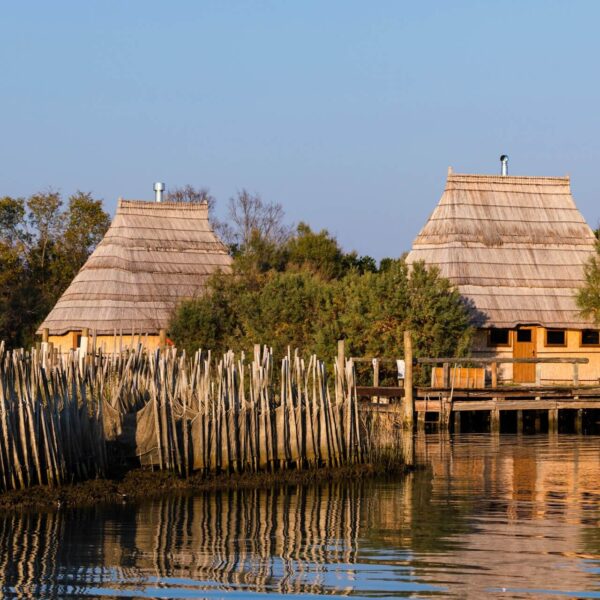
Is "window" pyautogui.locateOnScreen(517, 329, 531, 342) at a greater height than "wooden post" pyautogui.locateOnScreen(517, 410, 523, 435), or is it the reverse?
"window" pyautogui.locateOnScreen(517, 329, 531, 342)

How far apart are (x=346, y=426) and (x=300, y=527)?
4467 millimetres

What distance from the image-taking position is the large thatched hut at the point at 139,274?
4544 cm

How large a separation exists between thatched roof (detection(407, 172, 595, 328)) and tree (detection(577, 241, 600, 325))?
3.28ft

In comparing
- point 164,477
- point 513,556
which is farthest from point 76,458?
point 513,556

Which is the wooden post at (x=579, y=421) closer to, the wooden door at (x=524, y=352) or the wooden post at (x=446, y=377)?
the wooden post at (x=446, y=377)

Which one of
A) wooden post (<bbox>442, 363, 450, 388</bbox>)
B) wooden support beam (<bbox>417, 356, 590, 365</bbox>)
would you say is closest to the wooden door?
wooden support beam (<bbox>417, 356, 590, 365</bbox>)

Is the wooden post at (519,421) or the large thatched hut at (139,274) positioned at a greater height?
the large thatched hut at (139,274)

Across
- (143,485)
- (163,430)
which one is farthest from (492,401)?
(143,485)

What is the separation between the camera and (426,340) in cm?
3622

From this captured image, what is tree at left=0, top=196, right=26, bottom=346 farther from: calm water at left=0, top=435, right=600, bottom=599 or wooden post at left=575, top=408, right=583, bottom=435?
calm water at left=0, top=435, right=600, bottom=599

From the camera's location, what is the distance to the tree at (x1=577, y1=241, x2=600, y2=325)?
38.8 m

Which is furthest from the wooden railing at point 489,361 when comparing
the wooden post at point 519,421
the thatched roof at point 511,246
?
the thatched roof at point 511,246

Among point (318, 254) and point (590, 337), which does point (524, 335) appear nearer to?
point (590, 337)

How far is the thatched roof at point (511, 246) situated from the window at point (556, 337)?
2.81 ft
